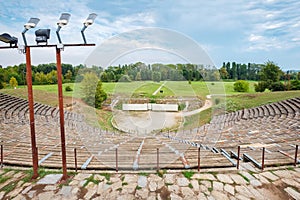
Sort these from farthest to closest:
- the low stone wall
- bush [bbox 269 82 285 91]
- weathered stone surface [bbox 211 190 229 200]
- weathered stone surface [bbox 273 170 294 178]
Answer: bush [bbox 269 82 285 91]
the low stone wall
weathered stone surface [bbox 273 170 294 178]
weathered stone surface [bbox 211 190 229 200]

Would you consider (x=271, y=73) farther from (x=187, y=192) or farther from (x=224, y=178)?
(x=187, y=192)

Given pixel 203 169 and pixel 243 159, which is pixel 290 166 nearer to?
pixel 243 159

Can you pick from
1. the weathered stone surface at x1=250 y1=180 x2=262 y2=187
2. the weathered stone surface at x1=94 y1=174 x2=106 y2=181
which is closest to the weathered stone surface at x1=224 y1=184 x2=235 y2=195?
the weathered stone surface at x1=250 y1=180 x2=262 y2=187

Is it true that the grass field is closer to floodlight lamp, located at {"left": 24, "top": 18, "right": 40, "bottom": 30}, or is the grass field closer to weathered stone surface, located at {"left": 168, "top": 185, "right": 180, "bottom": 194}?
floodlight lamp, located at {"left": 24, "top": 18, "right": 40, "bottom": 30}

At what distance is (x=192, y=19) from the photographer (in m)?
4.50

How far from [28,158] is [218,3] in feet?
21.2

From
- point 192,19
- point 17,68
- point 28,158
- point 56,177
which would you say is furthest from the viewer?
point 17,68

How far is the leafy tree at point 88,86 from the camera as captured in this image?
3786 millimetres

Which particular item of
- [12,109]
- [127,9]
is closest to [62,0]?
[127,9]

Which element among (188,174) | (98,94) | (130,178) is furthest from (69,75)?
(188,174)

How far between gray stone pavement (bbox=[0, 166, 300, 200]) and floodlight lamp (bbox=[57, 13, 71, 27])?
248 cm

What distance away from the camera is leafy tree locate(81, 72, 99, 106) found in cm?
379

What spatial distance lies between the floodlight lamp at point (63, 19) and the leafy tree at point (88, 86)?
39.9 inches

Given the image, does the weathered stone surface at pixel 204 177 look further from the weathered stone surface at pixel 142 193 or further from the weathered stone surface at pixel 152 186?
the weathered stone surface at pixel 142 193
